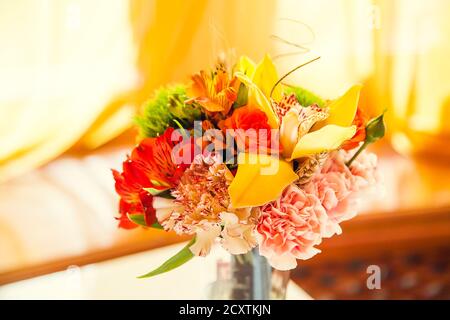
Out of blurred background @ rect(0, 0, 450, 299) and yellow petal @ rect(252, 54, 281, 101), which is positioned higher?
blurred background @ rect(0, 0, 450, 299)

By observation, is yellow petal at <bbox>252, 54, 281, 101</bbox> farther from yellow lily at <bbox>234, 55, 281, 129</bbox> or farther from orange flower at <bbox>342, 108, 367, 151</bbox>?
orange flower at <bbox>342, 108, 367, 151</bbox>

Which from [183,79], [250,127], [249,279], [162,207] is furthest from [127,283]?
[183,79]

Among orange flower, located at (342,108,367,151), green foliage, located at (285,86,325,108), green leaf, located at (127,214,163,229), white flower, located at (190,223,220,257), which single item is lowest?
white flower, located at (190,223,220,257)

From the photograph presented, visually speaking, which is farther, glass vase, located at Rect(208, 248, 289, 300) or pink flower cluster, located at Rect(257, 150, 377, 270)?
glass vase, located at Rect(208, 248, 289, 300)

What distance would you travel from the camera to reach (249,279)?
2.78 feet

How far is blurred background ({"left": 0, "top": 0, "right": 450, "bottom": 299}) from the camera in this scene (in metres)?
1.55

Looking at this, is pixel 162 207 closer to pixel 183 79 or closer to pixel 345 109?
pixel 345 109

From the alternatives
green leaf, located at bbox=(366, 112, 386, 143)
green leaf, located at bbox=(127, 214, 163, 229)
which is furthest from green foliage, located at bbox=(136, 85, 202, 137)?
green leaf, located at bbox=(366, 112, 386, 143)

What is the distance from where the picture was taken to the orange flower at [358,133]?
2.27 feet

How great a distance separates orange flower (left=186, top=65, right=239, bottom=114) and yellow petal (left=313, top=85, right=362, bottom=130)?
0.11 meters

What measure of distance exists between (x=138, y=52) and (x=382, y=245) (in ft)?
2.89

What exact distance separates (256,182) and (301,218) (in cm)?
7

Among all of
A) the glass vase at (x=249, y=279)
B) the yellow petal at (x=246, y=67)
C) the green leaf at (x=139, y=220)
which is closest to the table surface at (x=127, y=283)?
the glass vase at (x=249, y=279)
